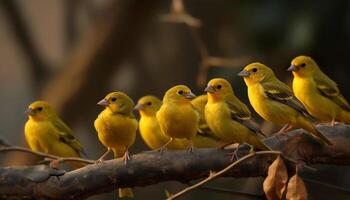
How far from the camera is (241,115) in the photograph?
12.9ft

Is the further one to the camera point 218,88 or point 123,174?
point 218,88

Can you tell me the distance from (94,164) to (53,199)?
174mm

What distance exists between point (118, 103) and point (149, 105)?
0.48 meters

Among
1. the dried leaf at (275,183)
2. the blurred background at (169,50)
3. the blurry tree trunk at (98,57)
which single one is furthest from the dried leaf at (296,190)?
the blurry tree trunk at (98,57)

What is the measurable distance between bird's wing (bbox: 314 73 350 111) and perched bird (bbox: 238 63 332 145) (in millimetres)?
124

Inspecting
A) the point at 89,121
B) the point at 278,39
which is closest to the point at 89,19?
the point at 89,121

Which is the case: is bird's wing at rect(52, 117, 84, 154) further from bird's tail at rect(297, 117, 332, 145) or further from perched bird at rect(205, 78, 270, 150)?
bird's tail at rect(297, 117, 332, 145)

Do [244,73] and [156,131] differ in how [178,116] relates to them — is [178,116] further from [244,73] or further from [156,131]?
[156,131]

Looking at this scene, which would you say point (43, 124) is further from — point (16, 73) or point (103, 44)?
point (16, 73)

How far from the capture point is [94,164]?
3473mm

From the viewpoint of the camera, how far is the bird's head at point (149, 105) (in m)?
4.53

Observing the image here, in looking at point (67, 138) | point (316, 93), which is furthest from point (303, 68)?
point (67, 138)

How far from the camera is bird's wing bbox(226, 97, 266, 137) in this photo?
382 centimetres

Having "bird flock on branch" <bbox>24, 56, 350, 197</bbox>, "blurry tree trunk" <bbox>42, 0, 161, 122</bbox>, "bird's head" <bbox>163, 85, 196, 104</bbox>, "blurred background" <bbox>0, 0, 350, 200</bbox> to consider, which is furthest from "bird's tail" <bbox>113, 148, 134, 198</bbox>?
"blurry tree trunk" <bbox>42, 0, 161, 122</bbox>
